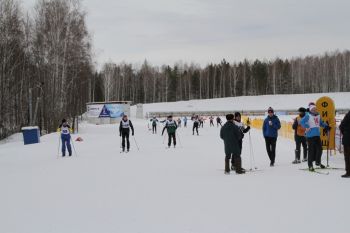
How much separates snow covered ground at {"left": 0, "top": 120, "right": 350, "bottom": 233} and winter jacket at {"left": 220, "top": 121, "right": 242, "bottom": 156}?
2.26 feet

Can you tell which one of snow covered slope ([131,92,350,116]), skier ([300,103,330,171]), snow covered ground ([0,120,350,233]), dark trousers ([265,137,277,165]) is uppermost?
snow covered slope ([131,92,350,116])

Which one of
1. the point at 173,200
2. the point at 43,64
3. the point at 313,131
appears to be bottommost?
the point at 173,200

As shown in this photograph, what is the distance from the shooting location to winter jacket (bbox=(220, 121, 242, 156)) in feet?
37.7

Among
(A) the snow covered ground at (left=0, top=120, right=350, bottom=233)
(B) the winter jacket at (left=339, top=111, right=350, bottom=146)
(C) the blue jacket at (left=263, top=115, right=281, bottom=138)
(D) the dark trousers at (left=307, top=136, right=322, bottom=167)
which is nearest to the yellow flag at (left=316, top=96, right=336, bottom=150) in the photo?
(A) the snow covered ground at (left=0, top=120, right=350, bottom=233)

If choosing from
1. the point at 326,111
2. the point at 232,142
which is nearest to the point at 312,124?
the point at 232,142

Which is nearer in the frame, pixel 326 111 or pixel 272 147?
pixel 272 147

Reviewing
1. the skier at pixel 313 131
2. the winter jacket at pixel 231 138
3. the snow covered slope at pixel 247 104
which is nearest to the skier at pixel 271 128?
the skier at pixel 313 131

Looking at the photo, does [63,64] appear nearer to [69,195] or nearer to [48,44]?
[48,44]

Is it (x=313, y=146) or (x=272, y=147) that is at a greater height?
(x=313, y=146)

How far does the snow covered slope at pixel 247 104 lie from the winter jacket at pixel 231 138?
72.2 metres

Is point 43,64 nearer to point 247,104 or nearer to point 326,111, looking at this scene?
point 326,111

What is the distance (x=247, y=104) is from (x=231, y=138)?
80.4 metres

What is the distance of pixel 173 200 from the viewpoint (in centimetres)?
810

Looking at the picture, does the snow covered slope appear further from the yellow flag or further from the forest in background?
the yellow flag
